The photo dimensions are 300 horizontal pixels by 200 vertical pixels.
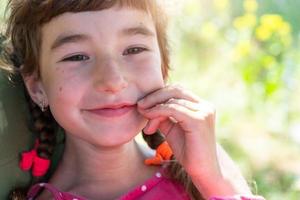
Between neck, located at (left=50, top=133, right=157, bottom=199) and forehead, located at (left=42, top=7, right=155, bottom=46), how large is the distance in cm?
36

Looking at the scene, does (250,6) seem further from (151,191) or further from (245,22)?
(151,191)

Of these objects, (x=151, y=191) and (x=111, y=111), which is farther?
(x=151, y=191)

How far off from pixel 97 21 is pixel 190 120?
1.08ft

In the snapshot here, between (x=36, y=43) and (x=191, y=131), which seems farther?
(x=36, y=43)

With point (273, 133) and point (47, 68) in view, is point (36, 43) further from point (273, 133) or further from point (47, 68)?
point (273, 133)

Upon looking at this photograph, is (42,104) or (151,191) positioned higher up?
(42,104)

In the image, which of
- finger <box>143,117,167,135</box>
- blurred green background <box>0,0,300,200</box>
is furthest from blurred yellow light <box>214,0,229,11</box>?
finger <box>143,117,167,135</box>

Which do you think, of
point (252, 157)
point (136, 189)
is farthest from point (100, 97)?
point (252, 157)

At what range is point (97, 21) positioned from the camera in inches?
72.6

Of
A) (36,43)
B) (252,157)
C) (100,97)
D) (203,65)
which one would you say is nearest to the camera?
(100,97)

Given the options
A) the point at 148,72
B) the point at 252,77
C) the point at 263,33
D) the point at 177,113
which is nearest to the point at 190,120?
the point at 177,113

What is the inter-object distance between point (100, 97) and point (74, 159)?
31 cm

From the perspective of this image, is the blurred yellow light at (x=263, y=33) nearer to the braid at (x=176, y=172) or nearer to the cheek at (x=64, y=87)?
the braid at (x=176, y=172)

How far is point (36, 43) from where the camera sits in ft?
6.57
